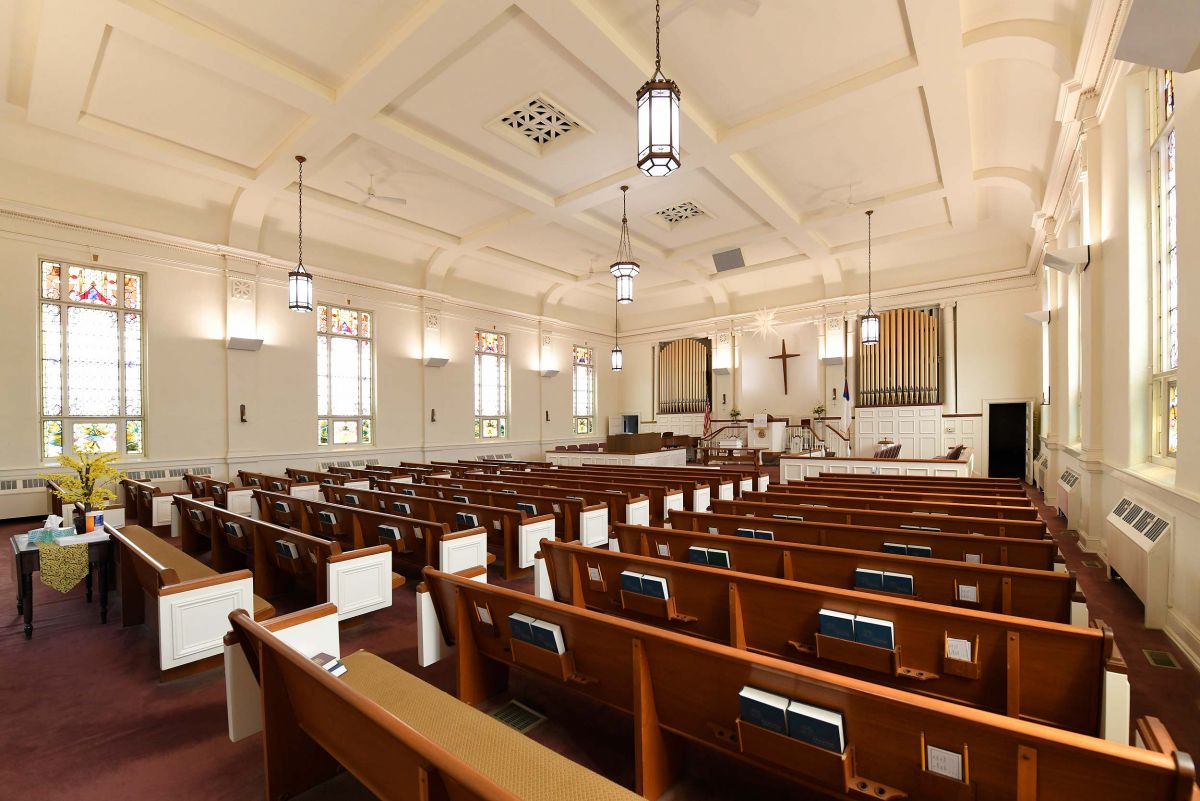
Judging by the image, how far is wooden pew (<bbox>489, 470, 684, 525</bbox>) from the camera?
5.28 metres

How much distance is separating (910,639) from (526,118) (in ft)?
20.2

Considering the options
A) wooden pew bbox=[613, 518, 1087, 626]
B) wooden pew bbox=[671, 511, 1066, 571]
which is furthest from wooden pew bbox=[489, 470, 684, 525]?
wooden pew bbox=[613, 518, 1087, 626]

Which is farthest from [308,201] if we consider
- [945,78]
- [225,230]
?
[945,78]

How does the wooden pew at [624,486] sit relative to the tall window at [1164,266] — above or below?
below

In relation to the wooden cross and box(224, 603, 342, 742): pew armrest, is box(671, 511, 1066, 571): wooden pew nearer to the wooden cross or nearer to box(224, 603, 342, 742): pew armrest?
box(224, 603, 342, 742): pew armrest

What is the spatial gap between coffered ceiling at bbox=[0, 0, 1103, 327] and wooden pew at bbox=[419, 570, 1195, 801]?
4.64m

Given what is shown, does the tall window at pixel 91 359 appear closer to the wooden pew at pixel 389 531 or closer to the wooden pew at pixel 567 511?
the wooden pew at pixel 389 531

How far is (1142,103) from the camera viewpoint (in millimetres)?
4043

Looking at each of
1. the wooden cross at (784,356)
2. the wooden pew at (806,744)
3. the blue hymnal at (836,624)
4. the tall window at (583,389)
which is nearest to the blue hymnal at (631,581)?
the wooden pew at (806,744)

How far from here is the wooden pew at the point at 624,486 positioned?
528cm

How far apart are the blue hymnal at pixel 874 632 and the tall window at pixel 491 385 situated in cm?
1071

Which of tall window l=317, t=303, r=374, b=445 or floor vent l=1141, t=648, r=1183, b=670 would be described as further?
tall window l=317, t=303, r=374, b=445

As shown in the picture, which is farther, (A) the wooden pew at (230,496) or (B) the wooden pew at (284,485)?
(B) the wooden pew at (284,485)

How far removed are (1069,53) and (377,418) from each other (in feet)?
34.0
